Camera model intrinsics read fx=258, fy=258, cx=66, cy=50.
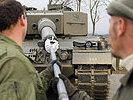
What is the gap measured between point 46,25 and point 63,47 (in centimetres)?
93

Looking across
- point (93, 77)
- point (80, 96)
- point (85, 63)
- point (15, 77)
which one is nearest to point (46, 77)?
point (80, 96)

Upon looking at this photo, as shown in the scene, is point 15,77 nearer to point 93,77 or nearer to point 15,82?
point 15,82

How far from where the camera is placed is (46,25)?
7.02m

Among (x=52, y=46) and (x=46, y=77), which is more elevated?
(x=52, y=46)

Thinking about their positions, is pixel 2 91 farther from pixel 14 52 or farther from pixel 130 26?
pixel 130 26

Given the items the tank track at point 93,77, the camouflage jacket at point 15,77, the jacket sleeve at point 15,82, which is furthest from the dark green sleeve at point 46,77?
the tank track at point 93,77

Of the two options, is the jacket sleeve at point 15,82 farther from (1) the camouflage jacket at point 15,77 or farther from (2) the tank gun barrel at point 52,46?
(2) the tank gun barrel at point 52,46

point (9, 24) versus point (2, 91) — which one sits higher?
point (9, 24)

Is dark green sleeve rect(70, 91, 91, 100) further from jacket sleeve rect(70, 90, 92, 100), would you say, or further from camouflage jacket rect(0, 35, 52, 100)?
camouflage jacket rect(0, 35, 52, 100)

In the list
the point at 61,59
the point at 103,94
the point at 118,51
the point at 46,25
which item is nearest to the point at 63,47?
the point at 61,59

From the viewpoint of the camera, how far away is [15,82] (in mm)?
1905

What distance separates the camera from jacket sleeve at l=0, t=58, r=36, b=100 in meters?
1.88

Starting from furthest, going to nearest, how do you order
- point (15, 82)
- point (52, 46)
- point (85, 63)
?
point (85, 63) < point (52, 46) < point (15, 82)

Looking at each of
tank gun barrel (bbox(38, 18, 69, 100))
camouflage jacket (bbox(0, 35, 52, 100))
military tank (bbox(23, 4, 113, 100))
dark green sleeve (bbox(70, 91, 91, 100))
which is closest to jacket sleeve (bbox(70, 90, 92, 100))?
dark green sleeve (bbox(70, 91, 91, 100))
